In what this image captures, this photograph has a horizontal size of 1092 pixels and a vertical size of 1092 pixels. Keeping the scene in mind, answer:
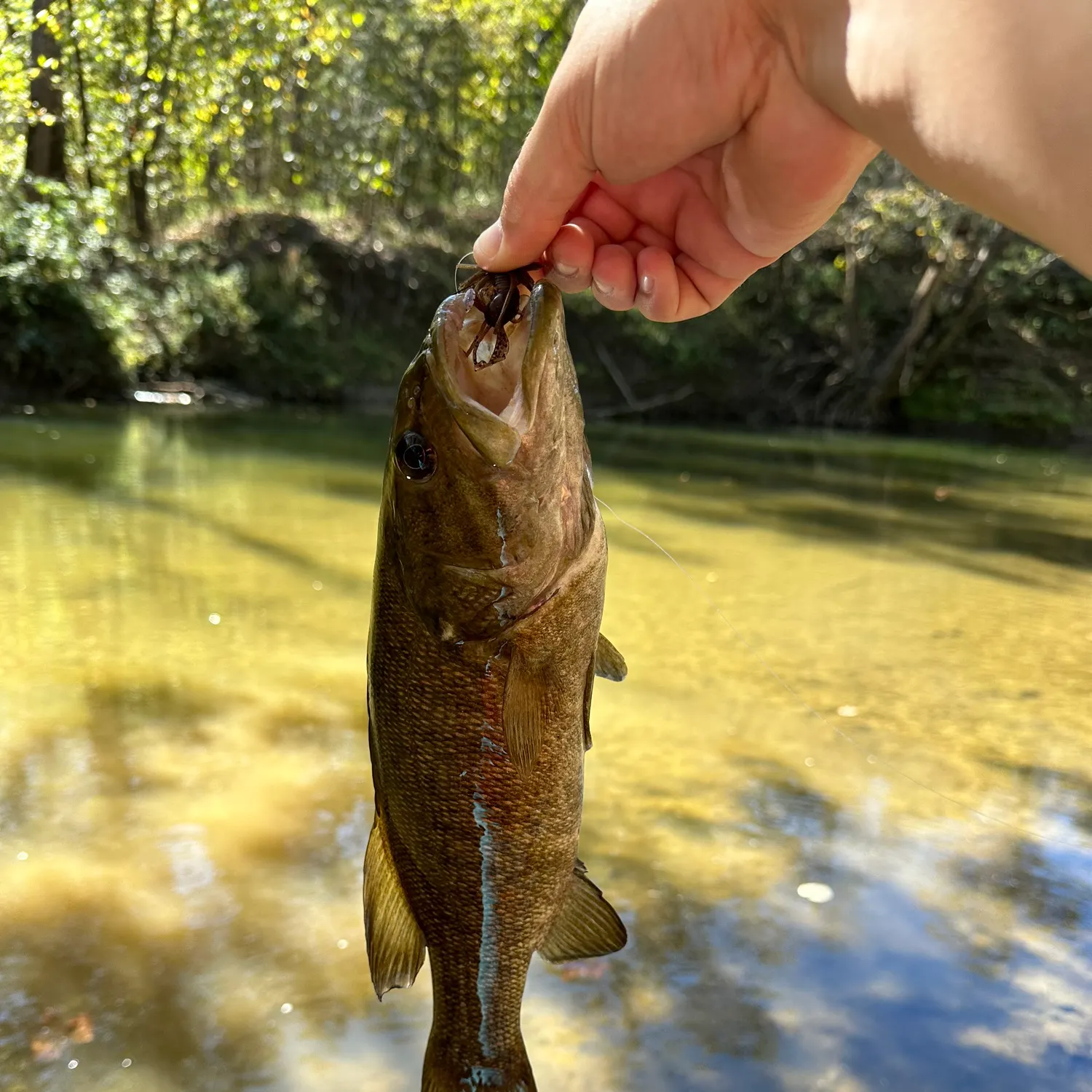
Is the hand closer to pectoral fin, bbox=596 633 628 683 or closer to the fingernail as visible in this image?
the fingernail

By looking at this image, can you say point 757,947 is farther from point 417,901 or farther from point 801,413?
point 801,413

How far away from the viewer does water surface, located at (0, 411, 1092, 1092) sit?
106 inches

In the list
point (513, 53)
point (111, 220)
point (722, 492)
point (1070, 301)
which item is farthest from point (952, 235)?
point (111, 220)

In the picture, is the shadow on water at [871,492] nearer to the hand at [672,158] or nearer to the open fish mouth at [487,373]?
the hand at [672,158]

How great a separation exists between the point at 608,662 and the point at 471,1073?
871 mm

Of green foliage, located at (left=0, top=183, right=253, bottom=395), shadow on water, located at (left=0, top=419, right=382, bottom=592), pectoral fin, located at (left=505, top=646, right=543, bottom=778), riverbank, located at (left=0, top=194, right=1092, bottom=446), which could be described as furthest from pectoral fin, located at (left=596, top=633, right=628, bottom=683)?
riverbank, located at (left=0, top=194, right=1092, bottom=446)

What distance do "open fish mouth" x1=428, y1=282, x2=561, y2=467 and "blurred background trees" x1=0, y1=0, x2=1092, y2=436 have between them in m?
16.5

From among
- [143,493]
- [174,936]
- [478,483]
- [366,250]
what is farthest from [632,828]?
[366,250]

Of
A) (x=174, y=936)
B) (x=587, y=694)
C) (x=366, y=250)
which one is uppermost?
(x=366, y=250)

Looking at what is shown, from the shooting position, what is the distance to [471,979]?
203 centimetres

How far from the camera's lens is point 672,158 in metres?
1.99

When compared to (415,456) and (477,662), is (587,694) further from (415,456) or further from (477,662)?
(415,456)

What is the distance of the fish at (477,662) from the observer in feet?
6.06

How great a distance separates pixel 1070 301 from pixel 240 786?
26.1 m
